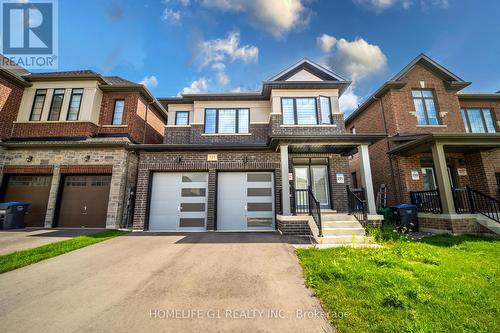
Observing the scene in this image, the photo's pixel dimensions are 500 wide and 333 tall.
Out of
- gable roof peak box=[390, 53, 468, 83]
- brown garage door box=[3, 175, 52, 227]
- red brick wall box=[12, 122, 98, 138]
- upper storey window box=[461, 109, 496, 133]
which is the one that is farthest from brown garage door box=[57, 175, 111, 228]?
upper storey window box=[461, 109, 496, 133]

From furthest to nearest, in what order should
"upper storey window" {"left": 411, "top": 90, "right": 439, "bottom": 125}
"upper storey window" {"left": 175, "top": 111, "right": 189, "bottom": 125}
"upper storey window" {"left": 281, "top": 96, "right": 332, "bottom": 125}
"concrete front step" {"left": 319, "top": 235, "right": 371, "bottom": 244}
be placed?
"upper storey window" {"left": 175, "top": 111, "right": 189, "bottom": 125} < "upper storey window" {"left": 411, "top": 90, "right": 439, "bottom": 125} < "upper storey window" {"left": 281, "top": 96, "right": 332, "bottom": 125} < "concrete front step" {"left": 319, "top": 235, "right": 371, "bottom": 244}

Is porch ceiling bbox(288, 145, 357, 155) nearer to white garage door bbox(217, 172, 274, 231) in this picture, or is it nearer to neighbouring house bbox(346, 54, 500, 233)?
white garage door bbox(217, 172, 274, 231)

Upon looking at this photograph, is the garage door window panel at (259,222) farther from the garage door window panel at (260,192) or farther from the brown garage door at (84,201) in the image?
the brown garage door at (84,201)

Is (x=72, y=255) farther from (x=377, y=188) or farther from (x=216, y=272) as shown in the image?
(x=377, y=188)

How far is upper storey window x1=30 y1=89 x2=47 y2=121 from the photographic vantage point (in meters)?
11.2

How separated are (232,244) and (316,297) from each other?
372cm

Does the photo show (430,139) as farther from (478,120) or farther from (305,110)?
(478,120)

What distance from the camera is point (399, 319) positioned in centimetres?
265

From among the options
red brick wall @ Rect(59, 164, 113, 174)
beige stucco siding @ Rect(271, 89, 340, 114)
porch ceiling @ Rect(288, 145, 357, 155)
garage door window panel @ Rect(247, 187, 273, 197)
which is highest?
beige stucco siding @ Rect(271, 89, 340, 114)

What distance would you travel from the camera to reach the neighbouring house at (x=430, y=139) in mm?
9113

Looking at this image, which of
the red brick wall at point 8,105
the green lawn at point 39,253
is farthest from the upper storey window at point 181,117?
the red brick wall at point 8,105

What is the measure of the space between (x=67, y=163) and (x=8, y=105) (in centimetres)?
488

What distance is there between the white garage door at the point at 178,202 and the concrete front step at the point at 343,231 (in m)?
5.42

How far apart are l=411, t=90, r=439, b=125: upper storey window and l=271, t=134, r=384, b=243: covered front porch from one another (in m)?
5.98
